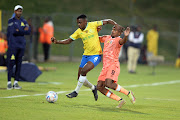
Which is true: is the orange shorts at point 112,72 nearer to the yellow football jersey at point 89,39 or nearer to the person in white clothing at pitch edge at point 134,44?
the yellow football jersey at point 89,39

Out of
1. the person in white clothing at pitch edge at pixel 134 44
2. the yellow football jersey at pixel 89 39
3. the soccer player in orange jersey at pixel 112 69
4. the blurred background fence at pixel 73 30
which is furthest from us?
the blurred background fence at pixel 73 30

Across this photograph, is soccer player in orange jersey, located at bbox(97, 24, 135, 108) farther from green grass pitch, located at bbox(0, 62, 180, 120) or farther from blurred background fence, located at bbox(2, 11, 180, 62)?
blurred background fence, located at bbox(2, 11, 180, 62)

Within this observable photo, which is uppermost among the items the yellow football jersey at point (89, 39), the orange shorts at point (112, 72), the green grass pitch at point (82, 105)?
the yellow football jersey at point (89, 39)

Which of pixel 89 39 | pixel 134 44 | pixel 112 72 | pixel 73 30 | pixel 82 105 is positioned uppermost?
pixel 73 30

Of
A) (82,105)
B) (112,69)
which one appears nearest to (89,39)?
(112,69)

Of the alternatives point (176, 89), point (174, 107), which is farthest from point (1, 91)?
point (176, 89)

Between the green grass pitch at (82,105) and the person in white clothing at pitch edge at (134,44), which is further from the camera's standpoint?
the person in white clothing at pitch edge at (134,44)

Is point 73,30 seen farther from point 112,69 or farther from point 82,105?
point 112,69

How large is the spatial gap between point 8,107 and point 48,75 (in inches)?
369

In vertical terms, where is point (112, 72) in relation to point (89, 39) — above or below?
below

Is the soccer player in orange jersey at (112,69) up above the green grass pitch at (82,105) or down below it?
above

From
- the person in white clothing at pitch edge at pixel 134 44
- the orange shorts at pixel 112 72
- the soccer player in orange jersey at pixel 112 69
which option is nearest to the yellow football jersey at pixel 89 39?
the soccer player in orange jersey at pixel 112 69

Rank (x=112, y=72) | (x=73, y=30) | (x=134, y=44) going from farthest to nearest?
(x=73, y=30), (x=134, y=44), (x=112, y=72)

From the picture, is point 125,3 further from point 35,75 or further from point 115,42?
point 115,42
